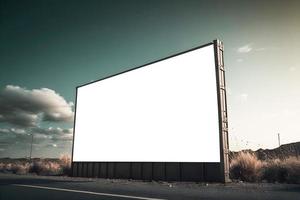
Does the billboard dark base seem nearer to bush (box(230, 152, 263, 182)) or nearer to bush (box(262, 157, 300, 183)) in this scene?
bush (box(230, 152, 263, 182))

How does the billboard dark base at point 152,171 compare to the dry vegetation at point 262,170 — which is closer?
the dry vegetation at point 262,170

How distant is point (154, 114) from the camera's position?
15.3 m

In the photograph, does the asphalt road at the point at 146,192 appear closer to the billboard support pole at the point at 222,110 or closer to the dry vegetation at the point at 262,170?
the billboard support pole at the point at 222,110

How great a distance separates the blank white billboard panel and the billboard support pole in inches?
8.8

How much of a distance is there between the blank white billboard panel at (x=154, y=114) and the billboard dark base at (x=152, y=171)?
27 cm

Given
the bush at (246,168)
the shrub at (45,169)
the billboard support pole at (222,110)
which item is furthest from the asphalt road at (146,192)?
the shrub at (45,169)

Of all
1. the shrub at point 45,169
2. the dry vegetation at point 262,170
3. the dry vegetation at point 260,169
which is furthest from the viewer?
the shrub at point 45,169

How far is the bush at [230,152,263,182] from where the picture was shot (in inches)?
518

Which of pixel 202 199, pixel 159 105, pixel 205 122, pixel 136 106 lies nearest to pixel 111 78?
pixel 136 106

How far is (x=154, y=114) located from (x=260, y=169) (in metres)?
5.57

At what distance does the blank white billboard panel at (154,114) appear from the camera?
13.2 m

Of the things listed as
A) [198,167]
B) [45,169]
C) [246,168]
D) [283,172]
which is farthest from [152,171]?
[45,169]

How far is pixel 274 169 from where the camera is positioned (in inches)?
523

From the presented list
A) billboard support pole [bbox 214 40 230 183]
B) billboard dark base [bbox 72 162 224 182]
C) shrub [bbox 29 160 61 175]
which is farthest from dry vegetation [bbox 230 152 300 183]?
shrub [bbox 29 160 61 175]
